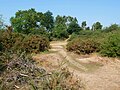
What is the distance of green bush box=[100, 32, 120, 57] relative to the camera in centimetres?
1802

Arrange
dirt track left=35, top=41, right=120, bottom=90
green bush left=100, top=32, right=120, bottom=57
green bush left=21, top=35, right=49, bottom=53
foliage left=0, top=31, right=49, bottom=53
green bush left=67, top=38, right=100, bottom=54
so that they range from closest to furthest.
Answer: dirt track left=35, top=41, right=120, bottom=90
foliage left=0, top=31, right=49, bottom=53
green bush left=21, top=35, right=49, bottom=53
green bush left=100, top=32, right=120, bottom=57
green bush left=67, top=38, right=100, bottom=54

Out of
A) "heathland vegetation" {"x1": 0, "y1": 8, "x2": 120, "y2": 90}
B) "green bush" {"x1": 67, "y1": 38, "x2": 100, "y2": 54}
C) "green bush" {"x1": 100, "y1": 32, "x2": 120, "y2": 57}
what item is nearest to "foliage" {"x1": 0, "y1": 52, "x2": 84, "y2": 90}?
"heathland vegetation" {"x1": 0, "y1": 8, "x2": 120, "y2": 90}

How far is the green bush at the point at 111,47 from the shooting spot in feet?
59.1

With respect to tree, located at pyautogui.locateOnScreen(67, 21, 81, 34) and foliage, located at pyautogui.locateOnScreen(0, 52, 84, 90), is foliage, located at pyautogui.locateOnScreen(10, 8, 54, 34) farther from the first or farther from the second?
foliage, located at pyautogui.locateOnScreen(0, 52, 84, 90)

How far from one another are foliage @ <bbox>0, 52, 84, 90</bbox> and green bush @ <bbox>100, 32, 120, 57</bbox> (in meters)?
7.83

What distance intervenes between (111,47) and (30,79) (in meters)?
10.1

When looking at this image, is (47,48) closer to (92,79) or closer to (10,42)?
(10,42)

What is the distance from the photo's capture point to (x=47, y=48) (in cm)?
1897

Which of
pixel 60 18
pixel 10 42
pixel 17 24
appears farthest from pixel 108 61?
pixel 60 18

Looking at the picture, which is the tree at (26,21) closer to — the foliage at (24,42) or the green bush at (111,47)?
the foliage at (24,42)

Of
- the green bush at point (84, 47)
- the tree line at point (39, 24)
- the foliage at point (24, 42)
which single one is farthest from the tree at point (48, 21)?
the foliage at point (24, 42)

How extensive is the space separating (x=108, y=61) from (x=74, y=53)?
294 cm

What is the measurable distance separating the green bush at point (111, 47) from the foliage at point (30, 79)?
7829 mm

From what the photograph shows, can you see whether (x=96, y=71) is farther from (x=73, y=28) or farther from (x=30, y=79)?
(x=73, y=28)
